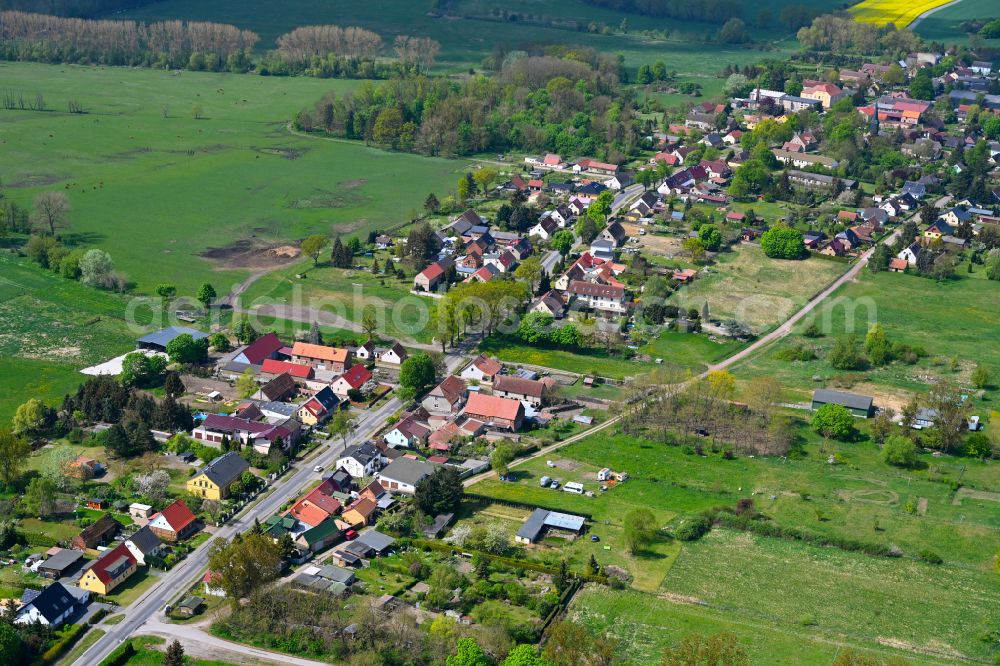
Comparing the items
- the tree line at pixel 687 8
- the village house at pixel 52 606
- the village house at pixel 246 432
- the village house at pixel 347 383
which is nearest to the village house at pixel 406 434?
the village house at pixel 246 432

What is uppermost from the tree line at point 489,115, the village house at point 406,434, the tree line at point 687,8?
the tree line at point 687,8

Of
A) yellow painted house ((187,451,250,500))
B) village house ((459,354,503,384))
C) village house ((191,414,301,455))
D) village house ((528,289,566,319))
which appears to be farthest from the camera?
village house ((528,289,566,319))

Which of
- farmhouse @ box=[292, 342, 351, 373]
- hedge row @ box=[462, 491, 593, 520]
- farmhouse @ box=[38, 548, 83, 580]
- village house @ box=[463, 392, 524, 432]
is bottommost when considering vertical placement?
farmhouse @ box=[38, 548, 83, 580]

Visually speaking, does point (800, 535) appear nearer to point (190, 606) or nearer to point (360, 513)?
point (360, 513)

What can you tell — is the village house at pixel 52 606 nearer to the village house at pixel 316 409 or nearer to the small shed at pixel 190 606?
the small shed at pixel 190 606

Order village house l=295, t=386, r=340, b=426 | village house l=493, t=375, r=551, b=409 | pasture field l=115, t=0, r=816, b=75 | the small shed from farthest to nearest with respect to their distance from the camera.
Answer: pasture field l=115, t=0, r=816, b=75, village house l=493, t=375, r=551, b=409, village house l=295, t=386, r=340, b=426, the small shed

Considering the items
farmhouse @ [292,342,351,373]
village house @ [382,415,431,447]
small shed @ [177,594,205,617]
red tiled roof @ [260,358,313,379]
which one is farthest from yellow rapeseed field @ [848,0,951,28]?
small shed @ [177,594,205,617]

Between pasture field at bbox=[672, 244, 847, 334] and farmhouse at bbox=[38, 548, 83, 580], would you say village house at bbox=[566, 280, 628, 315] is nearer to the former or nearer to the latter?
pasture field at bbox=[672, 244, 847, 334]
